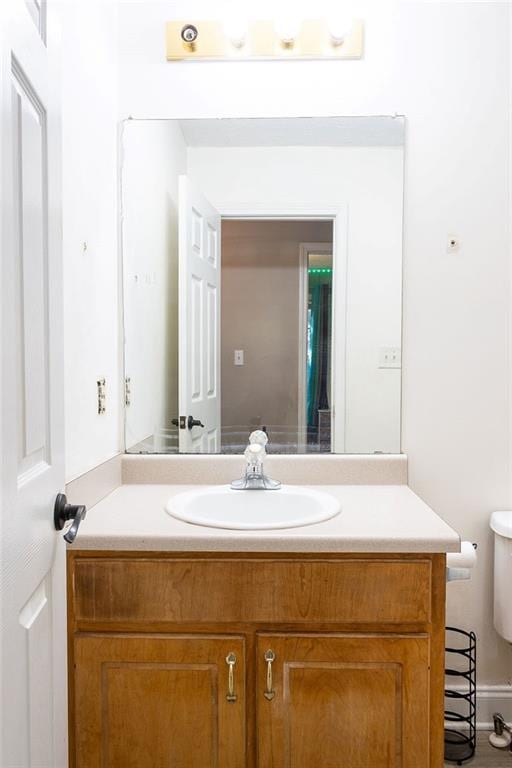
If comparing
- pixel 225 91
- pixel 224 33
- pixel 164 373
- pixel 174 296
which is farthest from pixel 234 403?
pixel 224 33

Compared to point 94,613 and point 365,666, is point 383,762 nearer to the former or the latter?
point 365,666

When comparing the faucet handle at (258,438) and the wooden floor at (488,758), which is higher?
the faucet handle at (258,438)

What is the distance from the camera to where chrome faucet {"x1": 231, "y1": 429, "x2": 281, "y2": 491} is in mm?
1713

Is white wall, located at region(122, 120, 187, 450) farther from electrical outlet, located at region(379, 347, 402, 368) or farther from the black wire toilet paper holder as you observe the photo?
the black wire toilet paper holder

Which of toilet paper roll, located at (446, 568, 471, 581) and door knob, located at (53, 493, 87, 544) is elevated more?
door knob, located at (53, 493, 87, 544)

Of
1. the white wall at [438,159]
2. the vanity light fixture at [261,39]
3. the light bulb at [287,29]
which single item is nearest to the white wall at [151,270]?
the white wall at [438,159]

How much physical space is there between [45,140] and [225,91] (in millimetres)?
1090

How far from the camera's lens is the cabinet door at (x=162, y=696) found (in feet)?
4.39

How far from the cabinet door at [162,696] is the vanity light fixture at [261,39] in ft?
5.57

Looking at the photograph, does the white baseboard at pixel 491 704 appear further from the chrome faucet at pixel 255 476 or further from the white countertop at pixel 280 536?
the chrome faucet at pixel 255 476

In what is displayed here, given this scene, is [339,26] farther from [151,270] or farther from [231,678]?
[231,678]

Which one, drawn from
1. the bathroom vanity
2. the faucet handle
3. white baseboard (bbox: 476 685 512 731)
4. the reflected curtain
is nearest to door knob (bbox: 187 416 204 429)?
the faucet handle

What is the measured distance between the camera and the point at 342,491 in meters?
1.78

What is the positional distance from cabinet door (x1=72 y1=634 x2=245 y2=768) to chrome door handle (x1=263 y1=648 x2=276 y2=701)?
55mm
